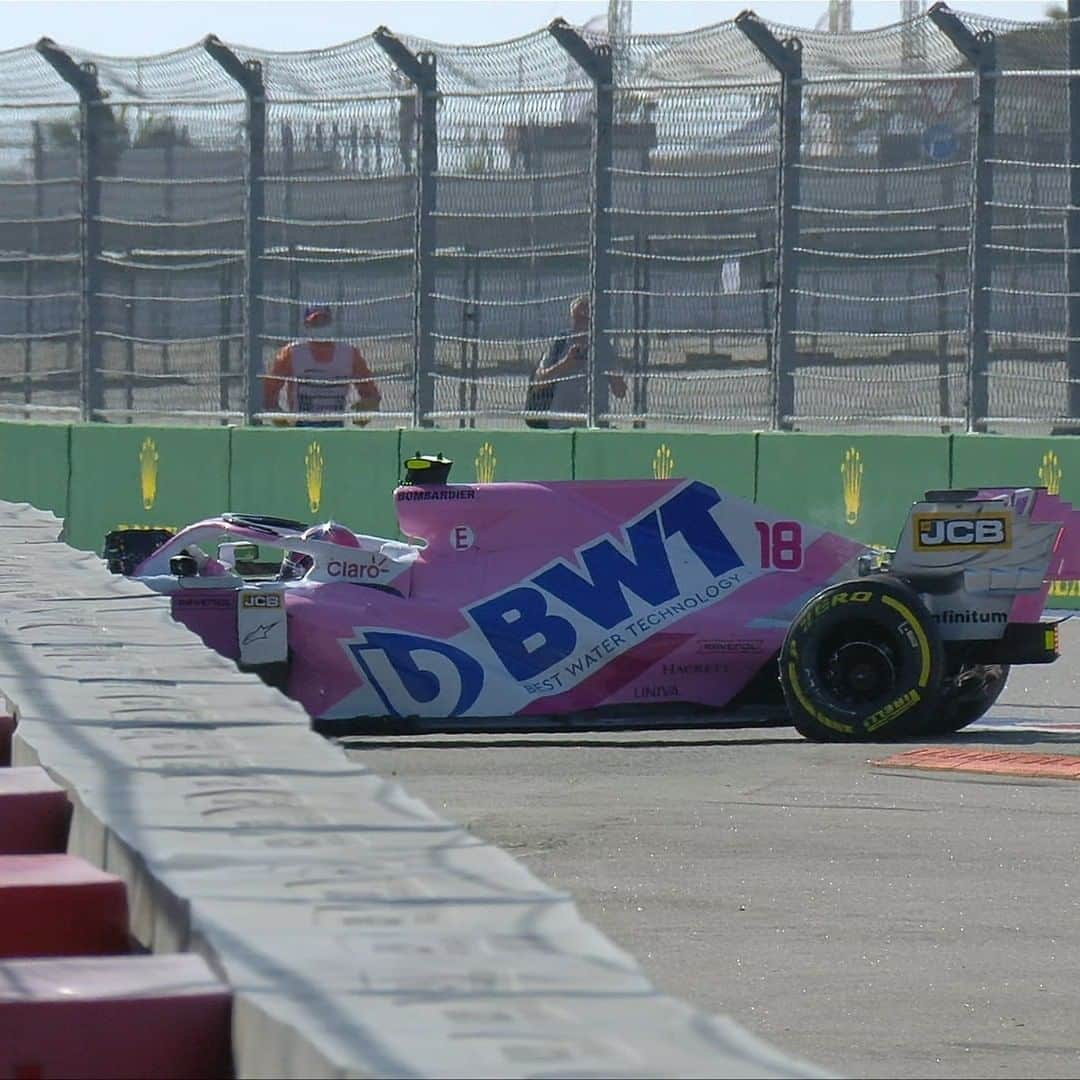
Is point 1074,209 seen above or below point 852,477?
above

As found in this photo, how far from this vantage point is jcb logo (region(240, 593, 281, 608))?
9.70m

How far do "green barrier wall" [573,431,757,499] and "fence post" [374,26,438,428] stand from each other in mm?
1432

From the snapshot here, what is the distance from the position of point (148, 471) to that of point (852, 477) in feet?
19.4

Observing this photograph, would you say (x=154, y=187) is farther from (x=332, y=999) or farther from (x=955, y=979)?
(x=332, y=999)

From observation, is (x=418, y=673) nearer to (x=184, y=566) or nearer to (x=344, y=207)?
(x=184, y=566)

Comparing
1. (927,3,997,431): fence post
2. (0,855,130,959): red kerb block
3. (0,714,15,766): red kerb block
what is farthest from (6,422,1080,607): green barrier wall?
(0,855,130,959): red kerb block

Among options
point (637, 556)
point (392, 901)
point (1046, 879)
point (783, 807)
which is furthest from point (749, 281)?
point (392, 901)

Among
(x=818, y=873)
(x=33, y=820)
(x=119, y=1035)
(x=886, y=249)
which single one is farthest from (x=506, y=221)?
(x=119, y=1035)

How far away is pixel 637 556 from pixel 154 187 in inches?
375

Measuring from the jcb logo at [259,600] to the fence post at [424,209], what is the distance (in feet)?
22.8

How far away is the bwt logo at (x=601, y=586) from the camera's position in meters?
9.65

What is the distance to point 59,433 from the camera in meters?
18.4

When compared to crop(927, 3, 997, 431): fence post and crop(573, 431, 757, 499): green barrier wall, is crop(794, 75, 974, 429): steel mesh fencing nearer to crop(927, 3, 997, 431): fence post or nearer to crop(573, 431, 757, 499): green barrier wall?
crop(927, 3, 997, 431): fence post

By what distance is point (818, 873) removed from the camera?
6.79 m
